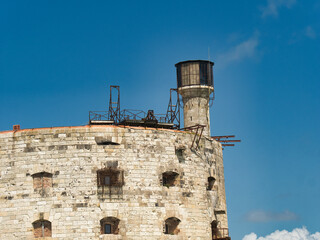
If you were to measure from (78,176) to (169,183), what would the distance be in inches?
270

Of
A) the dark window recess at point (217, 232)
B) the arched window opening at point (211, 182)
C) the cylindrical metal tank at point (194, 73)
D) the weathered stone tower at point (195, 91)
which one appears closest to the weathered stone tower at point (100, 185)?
the dark window recess at point (217, 232)

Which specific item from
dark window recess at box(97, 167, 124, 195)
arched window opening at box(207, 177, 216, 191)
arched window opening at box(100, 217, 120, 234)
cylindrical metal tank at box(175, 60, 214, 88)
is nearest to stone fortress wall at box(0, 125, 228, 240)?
dark window recess at box(97, 167, 124, 195)

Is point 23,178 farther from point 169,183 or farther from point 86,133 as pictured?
point 169,183

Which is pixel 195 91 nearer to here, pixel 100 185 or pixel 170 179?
pixel 170 179

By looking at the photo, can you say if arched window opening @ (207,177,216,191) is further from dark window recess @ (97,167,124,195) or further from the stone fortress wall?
dark window recess @ (97,167,124,195)

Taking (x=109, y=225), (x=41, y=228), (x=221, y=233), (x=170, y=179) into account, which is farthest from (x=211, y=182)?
(x=41, y=228)

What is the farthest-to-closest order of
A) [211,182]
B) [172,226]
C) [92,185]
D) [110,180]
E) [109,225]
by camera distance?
[211,182]
[172,226]
[110,180]
[109,225]
[92,185]

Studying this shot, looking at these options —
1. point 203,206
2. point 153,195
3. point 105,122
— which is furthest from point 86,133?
point 203,206

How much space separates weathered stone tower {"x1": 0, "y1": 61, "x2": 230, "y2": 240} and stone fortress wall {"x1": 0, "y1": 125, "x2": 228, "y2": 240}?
0.07 m

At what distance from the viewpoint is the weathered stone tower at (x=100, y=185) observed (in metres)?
52.7

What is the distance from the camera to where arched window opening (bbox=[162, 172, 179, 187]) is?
5566cm

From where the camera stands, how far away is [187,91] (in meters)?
62.4

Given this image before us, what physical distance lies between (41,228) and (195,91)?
688 inches

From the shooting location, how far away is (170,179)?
56.0 m
